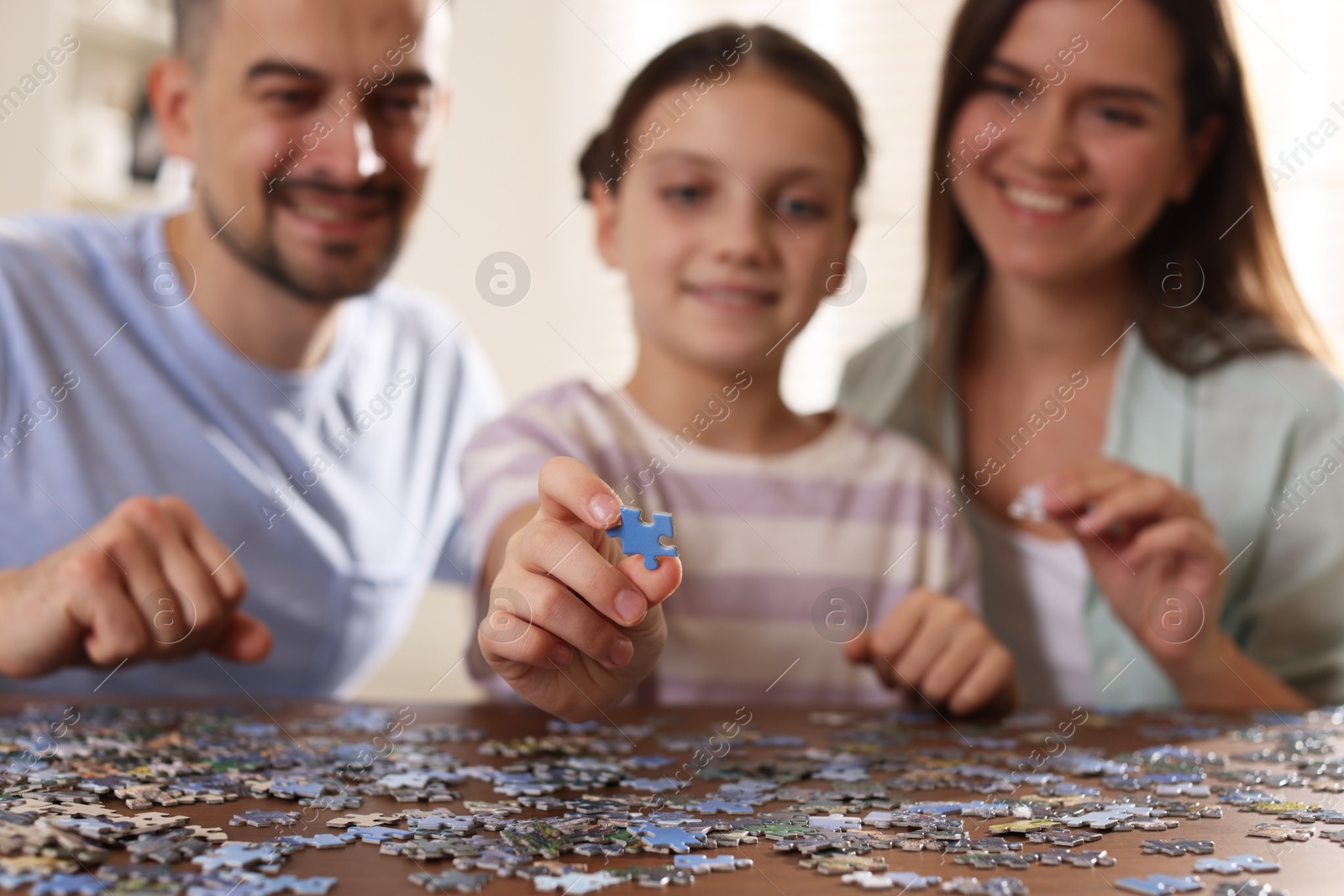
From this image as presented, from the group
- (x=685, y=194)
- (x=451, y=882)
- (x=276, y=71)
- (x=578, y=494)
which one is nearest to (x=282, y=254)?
(x=276, y=71)

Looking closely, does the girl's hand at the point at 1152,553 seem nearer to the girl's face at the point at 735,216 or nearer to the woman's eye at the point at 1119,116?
the girl's face at the point at 735,216

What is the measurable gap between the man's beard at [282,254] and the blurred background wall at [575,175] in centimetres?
188

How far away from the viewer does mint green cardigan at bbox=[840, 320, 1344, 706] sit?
6.70ft

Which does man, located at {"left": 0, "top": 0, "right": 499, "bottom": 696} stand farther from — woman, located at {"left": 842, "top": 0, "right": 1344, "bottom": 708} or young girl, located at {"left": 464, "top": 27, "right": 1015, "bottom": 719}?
woman, located at {"left": 842, "top": 0, "right": 1344, "bottom": 708}

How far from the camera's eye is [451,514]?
248cm

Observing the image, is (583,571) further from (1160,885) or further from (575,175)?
(575,175)

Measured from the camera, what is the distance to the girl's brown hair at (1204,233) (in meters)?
2.12

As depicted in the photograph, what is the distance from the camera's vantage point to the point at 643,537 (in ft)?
3.17

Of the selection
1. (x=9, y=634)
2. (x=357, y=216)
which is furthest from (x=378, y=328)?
(x=9, y=634)

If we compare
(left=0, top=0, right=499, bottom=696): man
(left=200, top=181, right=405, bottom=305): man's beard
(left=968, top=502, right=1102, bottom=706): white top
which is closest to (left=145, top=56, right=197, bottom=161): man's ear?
(left=0, top=0, right=499, bottom=696): man

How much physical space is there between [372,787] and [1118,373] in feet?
5.80

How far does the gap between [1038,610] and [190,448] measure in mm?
1680

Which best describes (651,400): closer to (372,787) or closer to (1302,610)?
(372,787)

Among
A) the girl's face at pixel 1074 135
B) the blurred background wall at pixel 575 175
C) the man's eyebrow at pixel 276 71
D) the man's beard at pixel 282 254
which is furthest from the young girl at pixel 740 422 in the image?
the blurred background wall at pixel 575 175
